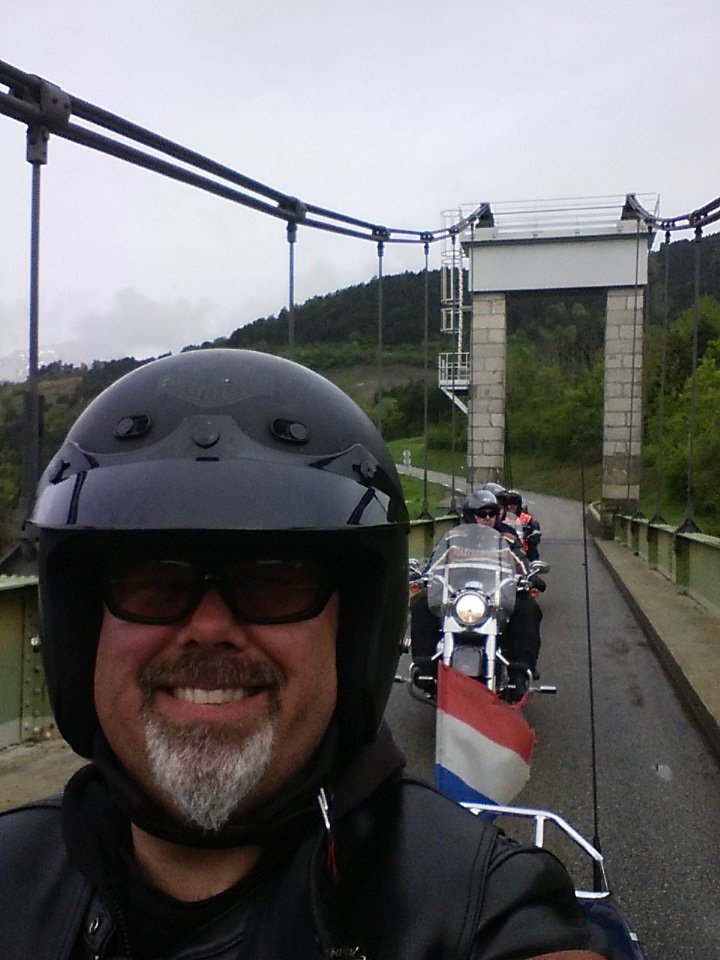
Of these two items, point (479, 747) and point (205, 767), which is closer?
point (205, 767)

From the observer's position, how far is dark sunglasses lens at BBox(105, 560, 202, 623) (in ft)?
3.88

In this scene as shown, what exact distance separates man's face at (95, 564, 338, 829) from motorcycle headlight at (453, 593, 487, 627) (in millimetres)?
3314

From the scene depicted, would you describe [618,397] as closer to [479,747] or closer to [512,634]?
[512,634]

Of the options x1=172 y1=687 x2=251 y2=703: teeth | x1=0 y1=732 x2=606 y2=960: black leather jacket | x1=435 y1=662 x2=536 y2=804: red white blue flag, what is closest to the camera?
x1=0 y1=732 x2=606 y2=960: black leather jacket

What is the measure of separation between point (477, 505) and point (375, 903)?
19.0 feet

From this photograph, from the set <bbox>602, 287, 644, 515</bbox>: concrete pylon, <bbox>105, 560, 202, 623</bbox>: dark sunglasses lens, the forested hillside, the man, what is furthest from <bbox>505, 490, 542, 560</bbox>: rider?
<bbox>602, 287, 644, 515</bbox>: concrete pylon

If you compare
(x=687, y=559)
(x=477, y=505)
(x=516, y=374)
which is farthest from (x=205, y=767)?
(x=516, y=374)

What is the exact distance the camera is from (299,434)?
53.1 inches

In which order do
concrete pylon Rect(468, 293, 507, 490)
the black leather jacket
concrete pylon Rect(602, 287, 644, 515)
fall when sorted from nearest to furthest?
the black leather jacket
concrete pylon Rect(602, 287, 644, 515)
concrete pylon Rect(468, 293, 507, 490)

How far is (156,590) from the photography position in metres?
1.19

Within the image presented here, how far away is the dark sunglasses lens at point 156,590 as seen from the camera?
1183mm

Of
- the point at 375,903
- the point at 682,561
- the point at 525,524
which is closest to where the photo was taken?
the point at 375,903

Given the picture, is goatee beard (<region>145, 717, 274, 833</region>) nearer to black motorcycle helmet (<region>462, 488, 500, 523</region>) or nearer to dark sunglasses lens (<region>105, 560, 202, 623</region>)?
dark sunglasses lens (<region>105, 560, 202, 623</region>)

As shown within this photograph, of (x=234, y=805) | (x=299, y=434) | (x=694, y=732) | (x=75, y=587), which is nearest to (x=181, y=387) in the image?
(x=299, y=434)
